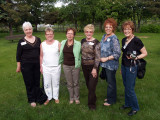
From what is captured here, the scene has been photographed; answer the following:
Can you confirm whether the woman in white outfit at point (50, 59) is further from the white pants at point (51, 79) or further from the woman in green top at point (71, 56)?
the woman in green top at point (71, 56)

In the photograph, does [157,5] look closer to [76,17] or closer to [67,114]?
[76,17]

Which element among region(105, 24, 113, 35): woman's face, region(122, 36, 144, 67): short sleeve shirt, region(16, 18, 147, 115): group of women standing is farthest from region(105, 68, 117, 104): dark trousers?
region(105, 24, 113, 35): woman's face

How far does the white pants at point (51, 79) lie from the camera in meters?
3.95

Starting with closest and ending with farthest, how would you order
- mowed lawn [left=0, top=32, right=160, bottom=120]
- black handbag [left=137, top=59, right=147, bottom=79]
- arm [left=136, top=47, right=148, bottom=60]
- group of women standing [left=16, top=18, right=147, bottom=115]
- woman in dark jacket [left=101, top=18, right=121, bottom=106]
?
1. arm [left=136, top=47, right=148, bottom=60]
2. black handbag [left=137, top=59, right=147, bottom=79]
3. group of women standing [left=16, top=18, right=147, bottom=115]
4. woman in dark jacket [left=101, top=18, right=121, bottom=106]
5. mowed lawn [left=0, top=32, right=160, bottom=120]

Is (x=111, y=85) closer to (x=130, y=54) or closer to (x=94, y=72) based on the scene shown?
(x=94, y=72)

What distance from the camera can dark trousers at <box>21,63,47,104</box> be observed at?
383 centimetres

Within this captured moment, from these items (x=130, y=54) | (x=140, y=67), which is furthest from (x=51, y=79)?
(x=140, y=67)

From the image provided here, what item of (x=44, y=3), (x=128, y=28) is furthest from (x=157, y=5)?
(x=128, y=28)

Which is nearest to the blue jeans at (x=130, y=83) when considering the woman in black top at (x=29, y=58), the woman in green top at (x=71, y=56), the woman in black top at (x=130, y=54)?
the woman in black top at (x=130, y=54)

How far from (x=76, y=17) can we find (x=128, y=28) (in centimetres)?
3334

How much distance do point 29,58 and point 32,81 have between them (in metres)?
0.63

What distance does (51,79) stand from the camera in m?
4.11

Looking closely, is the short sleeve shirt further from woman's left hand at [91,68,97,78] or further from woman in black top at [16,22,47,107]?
woman in black top at [16,22,47,107]

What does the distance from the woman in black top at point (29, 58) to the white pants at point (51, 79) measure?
0.22 metres
